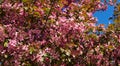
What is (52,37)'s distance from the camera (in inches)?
425

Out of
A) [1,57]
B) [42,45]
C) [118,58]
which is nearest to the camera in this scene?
[1,57]

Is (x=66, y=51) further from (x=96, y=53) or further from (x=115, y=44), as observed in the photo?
(x=115, y=44)

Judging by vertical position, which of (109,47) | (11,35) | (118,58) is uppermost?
(11,35)

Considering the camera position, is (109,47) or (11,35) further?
(109,47)

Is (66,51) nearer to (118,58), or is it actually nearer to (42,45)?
(42,45)

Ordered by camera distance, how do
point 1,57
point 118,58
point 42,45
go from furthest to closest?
point 118,58 → point 42,45 → point 1,57

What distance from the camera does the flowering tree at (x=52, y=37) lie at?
1031 cm

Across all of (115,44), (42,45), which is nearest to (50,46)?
(42,45)

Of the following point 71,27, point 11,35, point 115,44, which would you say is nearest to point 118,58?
point 115,44

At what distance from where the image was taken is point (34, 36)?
37.0 feet

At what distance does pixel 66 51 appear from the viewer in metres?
10.6

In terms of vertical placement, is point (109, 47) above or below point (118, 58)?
above

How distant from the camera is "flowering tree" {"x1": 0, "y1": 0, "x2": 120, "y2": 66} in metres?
10.3

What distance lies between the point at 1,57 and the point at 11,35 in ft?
2.05
